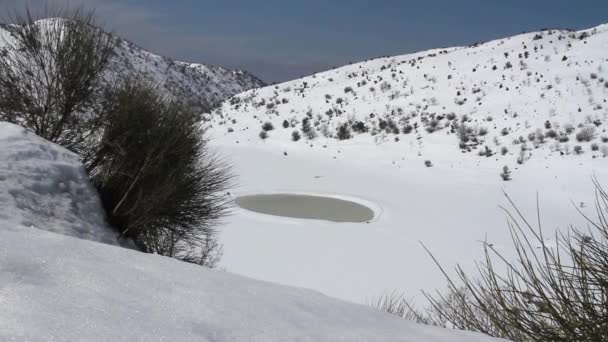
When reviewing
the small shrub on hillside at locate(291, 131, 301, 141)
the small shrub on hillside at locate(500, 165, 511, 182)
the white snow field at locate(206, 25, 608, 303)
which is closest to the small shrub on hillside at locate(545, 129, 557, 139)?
the white snow field at locate(206, 25, 608, 303)

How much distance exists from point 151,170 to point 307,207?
20.2 ft

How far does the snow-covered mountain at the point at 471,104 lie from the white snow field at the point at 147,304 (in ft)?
53.7

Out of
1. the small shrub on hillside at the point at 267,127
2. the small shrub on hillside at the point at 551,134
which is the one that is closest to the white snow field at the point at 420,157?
the small shrub on hillside at the point at 551,134

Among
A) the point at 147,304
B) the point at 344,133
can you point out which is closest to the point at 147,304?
the point at 147,304

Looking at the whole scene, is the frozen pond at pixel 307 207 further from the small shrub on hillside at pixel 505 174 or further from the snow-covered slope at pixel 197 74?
the snow-covered slope at pixel 197 74

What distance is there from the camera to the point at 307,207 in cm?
1234

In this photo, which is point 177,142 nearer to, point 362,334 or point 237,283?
point 237,283

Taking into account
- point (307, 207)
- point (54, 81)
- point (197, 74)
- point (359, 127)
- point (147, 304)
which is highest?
point (197, 74)

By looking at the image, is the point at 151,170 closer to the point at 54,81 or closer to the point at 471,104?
the point at 54,81

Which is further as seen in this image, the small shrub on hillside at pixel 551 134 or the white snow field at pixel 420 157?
the small shrub on hillside at pixel 551 134

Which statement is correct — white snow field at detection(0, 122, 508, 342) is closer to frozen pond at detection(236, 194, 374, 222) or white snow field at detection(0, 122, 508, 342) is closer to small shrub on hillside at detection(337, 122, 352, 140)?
frozen pond at detection(236, 194, 374, 222)

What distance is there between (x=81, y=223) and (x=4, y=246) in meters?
3.13

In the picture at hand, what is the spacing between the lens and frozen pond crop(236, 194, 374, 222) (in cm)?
1144

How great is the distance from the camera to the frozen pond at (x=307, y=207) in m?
11.4
